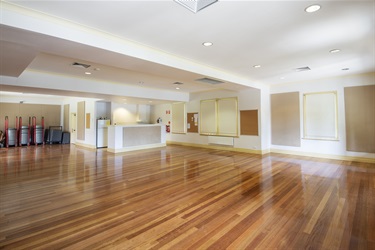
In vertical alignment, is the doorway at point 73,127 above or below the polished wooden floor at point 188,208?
above

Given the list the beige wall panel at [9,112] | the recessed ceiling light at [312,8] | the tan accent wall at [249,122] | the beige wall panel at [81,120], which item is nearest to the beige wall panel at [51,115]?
the beige wall panel at [9,112]

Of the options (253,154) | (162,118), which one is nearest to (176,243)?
(253,154)

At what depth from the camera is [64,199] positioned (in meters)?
3.41

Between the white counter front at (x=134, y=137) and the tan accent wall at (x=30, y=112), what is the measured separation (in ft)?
21.6

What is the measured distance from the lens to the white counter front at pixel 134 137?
849 centimetres

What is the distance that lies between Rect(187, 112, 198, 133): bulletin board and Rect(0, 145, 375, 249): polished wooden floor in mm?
5056

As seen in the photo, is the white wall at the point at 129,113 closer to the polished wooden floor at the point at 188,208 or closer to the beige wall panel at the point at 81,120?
the beige wall panel at the point at 81,120

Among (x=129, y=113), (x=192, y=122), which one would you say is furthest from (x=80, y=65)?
(x=129, y=113)

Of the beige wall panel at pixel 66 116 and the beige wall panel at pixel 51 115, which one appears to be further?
the beige wall panel at pixel 66 116

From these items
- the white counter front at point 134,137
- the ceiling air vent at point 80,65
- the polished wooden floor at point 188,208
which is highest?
the ceiling air vent at point 80,65

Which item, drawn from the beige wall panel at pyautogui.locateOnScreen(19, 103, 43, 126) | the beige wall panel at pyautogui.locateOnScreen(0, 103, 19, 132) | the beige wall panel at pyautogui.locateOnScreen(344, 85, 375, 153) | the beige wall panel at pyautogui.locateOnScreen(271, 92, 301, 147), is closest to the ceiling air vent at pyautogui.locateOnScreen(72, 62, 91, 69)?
the beige wall panel at pyautogui.locateOnScreen(271, 92, 301, 147)

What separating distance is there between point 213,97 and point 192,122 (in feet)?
6.22

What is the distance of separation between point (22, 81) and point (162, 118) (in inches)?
293

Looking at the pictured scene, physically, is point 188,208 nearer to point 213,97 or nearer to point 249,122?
point 249,122
